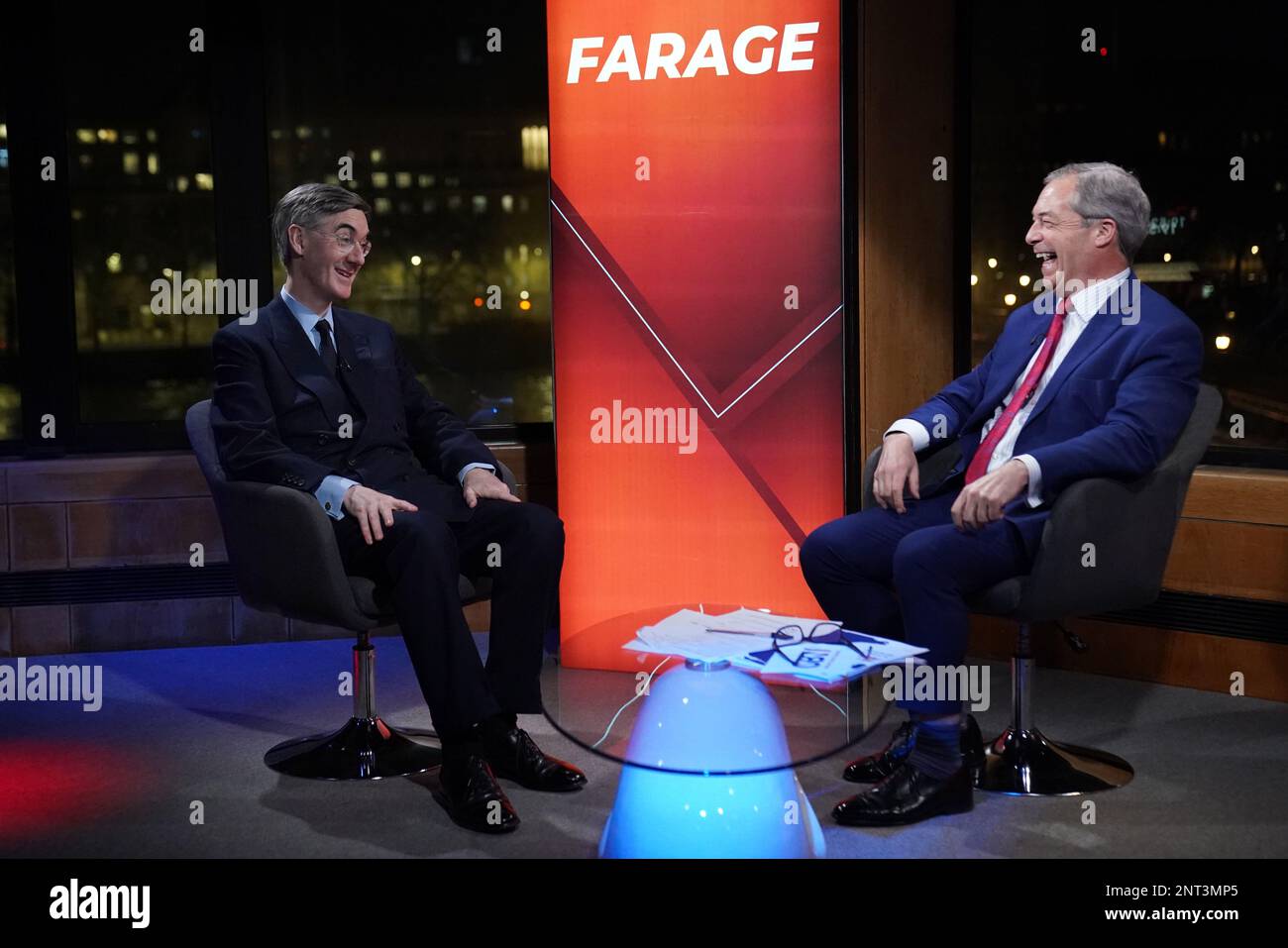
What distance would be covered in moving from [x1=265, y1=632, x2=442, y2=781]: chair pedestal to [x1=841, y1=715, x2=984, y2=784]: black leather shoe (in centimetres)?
104

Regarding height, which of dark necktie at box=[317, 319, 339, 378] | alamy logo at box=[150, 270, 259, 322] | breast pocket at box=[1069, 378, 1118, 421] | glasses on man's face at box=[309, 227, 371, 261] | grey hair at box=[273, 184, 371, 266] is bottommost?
breast pocket at box=[1069, 378, 1118, 421]

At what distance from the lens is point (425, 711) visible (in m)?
3.90

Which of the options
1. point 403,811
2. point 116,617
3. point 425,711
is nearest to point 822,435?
point 425,711

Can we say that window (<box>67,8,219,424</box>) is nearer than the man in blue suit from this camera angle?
No

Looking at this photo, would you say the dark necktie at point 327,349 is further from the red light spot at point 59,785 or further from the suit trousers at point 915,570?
the suit trousers at point 915,570

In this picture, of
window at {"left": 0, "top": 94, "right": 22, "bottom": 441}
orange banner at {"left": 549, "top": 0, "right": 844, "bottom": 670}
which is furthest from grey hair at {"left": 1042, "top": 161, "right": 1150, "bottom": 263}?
window at {"left": 0, "top": 94, "right": 22, "bottom": 441}

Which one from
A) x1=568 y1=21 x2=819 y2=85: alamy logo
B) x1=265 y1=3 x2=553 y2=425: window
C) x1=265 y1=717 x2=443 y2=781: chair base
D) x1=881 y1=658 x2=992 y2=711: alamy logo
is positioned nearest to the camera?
x1=881 y1=658 x2=992 y2=711: alamy logo

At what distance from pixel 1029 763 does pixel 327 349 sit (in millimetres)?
2017

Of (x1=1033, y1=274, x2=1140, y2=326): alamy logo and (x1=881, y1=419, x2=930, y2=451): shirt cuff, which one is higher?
(x1=1033, y1=274, x2=1140, y2=326): alamy logo

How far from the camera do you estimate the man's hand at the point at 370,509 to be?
3086 mm

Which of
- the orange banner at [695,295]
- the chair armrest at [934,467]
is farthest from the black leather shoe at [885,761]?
the orange banner at [695,295]

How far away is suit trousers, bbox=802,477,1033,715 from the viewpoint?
117 inches
